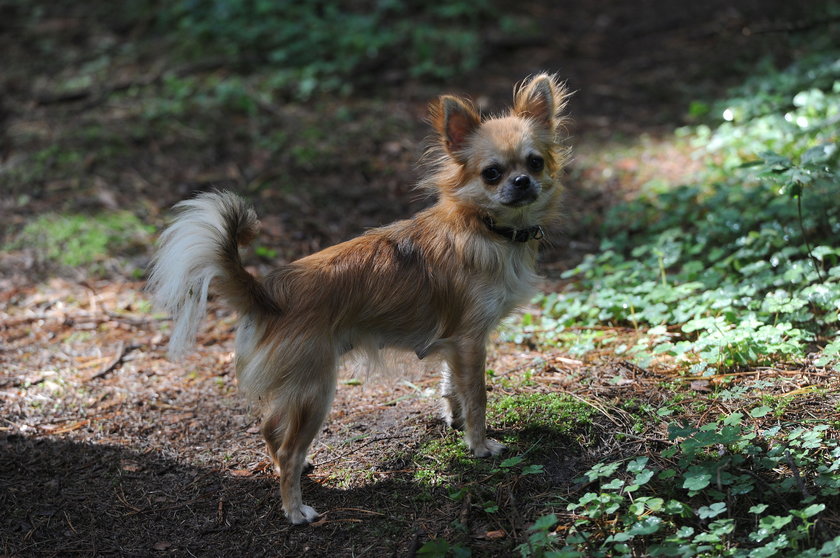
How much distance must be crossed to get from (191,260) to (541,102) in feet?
6.61

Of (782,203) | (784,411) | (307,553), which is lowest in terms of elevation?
(307,553)

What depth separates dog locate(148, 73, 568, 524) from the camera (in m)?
3.33

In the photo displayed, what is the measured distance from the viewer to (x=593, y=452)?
3490 millimetres

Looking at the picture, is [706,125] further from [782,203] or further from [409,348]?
[409,348]

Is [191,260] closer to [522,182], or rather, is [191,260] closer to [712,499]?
[522,182]

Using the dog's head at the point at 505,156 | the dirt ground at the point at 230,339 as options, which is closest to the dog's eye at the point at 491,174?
the dog's head at the point at 505,156

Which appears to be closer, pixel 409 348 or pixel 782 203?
pixel 409 348

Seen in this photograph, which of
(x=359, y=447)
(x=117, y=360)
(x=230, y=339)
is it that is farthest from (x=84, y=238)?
(x=359, y=447)

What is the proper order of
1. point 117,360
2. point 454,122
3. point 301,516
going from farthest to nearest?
1. point 117,360
2. point 454,122
3. point 301,516

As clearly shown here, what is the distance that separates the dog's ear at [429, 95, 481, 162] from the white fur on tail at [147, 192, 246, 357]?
118cm

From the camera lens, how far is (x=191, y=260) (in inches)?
128

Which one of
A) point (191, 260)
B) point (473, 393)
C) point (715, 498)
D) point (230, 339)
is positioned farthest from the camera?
point (230, 339)

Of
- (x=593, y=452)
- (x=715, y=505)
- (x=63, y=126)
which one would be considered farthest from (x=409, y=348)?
(x=63, y=126)

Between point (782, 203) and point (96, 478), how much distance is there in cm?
459
